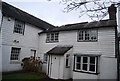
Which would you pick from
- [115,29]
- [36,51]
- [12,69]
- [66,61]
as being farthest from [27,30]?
[115,29]

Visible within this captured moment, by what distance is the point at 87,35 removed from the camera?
526 inches

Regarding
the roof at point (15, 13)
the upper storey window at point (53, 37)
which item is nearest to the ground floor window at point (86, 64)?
the upper storey window at point (53, 37)

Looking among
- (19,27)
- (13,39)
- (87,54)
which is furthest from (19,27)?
(87,54)

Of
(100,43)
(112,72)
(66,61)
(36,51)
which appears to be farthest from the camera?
(36,51)

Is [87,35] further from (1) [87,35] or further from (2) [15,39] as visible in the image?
(2) [15,39]

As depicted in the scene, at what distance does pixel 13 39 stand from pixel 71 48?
6.95 m

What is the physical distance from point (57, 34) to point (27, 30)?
13.4ft

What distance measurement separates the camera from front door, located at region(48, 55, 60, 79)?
509 inches

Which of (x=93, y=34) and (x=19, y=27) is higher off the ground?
(x=19, y=27)

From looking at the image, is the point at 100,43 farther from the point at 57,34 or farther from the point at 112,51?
the point at 57,34

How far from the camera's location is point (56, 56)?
1335 cm

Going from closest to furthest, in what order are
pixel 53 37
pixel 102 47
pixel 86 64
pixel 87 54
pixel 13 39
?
pixel 102 47
pixel 86 64
pixel 87 54
pixel 13 39
pixel 53 37

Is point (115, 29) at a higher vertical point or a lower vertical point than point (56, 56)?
higher

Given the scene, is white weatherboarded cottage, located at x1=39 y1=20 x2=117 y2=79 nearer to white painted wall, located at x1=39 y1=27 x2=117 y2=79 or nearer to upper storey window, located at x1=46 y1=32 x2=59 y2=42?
white painted wall, located at x1=39 y1=27 x2=117 y2=79
